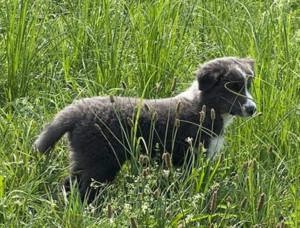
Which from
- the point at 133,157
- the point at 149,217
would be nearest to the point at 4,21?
the point at 133,157

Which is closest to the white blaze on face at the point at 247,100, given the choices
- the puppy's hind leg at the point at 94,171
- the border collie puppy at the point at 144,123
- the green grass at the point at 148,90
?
the border collie puppy at the point at 144,123

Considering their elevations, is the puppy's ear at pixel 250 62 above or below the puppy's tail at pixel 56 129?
above

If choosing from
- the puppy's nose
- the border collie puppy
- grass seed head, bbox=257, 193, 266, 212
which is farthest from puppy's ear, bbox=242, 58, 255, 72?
grass seed head, bbox=257, 193, 266, 212

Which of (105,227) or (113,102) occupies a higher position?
(113,102)

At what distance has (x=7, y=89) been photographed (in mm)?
6062

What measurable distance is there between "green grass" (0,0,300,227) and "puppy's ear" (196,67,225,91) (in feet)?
0.87

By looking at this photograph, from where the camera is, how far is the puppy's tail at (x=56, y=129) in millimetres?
5230

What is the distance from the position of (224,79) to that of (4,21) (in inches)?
66.5

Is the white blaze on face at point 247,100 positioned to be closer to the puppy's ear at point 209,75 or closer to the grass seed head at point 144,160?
the puppy's ear at point 209,75

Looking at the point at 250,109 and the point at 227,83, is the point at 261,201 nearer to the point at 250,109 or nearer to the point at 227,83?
the point at 250,109

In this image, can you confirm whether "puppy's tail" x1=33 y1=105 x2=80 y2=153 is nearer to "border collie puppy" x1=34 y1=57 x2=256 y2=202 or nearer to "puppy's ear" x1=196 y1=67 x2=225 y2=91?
"border collie puppy" x1=34 y1=57 x2=256 y2=202

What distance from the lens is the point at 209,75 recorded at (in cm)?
562

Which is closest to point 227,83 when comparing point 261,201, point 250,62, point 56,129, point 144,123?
point 250,62

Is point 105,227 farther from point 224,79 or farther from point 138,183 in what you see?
point 224,79
